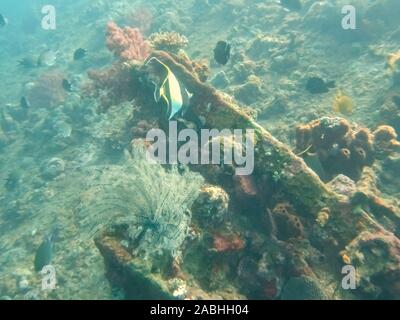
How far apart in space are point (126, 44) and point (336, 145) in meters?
5.80

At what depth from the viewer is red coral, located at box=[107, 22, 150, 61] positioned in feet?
28.9

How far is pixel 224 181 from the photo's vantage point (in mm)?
5527

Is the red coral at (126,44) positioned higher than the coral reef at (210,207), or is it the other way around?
the red coral at (126,44)

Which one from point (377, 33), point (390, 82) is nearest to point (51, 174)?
point (390, 82)

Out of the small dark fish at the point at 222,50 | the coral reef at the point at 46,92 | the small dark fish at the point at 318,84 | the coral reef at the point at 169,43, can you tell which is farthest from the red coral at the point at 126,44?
the coral reef at the point at 46,92

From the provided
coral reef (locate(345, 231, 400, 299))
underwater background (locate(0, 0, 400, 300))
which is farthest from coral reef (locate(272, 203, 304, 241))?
coral reef (locate(345, 231, 400, 299))

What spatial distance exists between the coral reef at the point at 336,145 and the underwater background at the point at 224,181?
0.08 feet

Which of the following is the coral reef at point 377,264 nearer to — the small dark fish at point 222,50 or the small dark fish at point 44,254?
the small dark fish at point 222,50

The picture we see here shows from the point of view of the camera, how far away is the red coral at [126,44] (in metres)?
8.80

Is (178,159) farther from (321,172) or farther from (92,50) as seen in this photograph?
(92,50)
